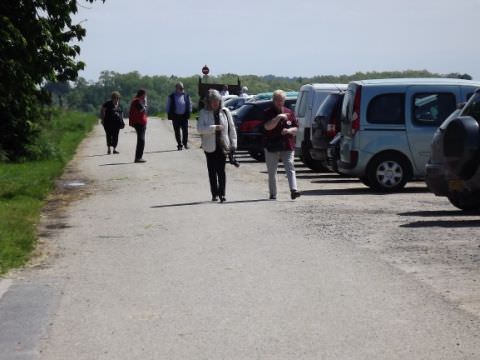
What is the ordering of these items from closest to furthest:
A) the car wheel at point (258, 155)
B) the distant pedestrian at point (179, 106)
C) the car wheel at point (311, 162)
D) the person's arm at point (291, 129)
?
the person's arm at point (291, 129) → the car wheel at point (311, 162) → the car wheel at point (258, 155) → the distant pedestrian at point (179, 106)

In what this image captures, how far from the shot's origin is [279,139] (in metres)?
17.2

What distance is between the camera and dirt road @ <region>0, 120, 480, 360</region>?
24.1 feet

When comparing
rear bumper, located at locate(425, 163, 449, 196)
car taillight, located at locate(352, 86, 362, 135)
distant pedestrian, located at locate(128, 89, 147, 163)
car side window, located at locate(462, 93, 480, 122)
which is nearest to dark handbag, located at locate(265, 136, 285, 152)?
car taillight, located at locate(352, 86, 362, 135)

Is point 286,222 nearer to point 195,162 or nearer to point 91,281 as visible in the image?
point 91,281

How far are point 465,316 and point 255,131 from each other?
20950mm

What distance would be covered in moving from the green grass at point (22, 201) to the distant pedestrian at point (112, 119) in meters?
1.25

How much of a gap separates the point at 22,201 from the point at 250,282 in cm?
851

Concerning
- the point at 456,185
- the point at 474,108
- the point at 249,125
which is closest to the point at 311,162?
the point at 249,125

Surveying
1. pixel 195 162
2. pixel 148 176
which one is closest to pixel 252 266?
pixel 148 176

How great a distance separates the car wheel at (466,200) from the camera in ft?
42.7

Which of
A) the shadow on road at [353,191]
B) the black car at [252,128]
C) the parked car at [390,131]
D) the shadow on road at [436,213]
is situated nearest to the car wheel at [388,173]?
the parked car at [390,131]

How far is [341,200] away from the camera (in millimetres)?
17344

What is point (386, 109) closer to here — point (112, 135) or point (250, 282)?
point (250, 282)

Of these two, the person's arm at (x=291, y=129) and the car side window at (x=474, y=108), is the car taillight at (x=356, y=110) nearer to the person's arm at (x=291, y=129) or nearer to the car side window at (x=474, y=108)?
the person's arm at (x=291, y=129)
